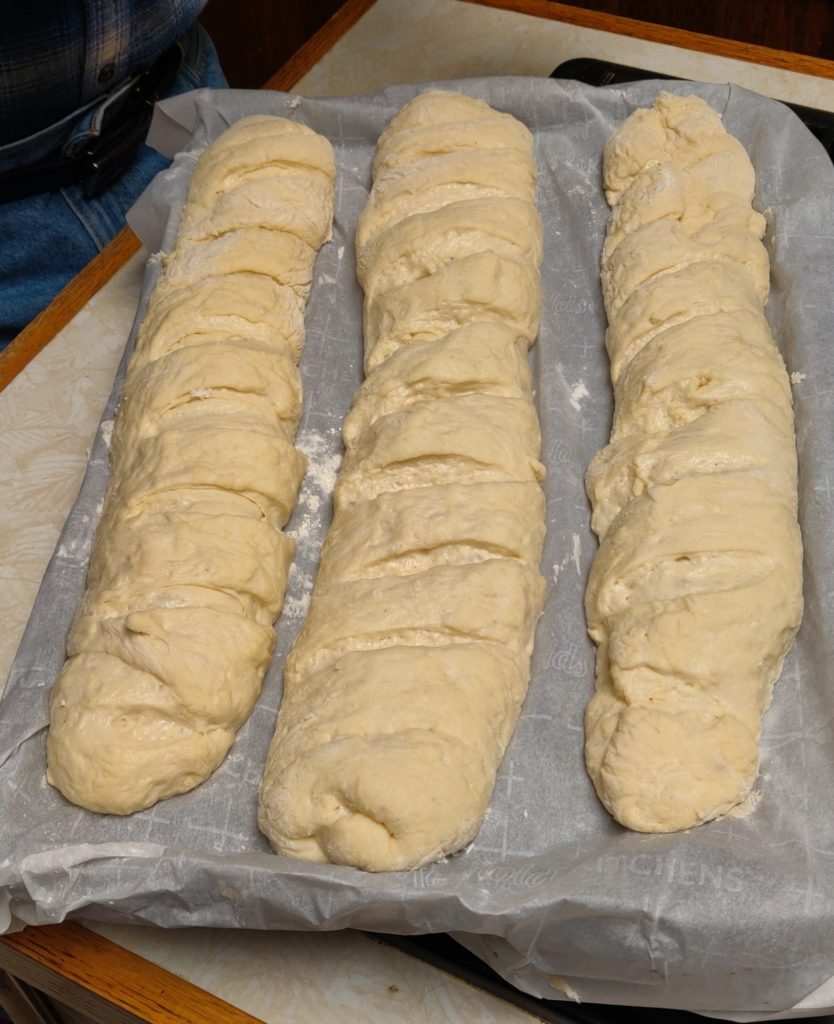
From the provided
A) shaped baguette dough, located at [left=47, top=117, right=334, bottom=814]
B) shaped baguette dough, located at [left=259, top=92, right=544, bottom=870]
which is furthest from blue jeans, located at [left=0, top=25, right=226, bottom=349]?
shaped baguette dough, located at [left=259, top=92, right=544, bottom=870]

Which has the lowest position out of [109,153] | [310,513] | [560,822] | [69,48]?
[560,822]

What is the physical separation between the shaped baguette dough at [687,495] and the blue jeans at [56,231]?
4.15 feet

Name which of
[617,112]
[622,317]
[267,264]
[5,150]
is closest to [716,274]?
[622,317]

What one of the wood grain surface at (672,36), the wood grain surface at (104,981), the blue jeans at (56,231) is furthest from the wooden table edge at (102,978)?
the wood grain surface at (672,36)

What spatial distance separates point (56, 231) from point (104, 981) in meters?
1.85

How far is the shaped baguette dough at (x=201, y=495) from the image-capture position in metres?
1.83

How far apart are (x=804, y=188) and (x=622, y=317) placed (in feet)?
1.88

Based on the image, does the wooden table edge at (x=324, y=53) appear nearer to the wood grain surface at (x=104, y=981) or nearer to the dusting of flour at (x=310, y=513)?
the dusting of flour at (x=310, y=513)

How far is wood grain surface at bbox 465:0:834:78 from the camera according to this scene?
9.96ft

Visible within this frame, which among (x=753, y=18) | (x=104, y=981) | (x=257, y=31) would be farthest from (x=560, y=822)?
(x=257, y=31)

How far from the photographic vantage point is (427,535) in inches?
78.0

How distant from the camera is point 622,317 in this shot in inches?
93.4

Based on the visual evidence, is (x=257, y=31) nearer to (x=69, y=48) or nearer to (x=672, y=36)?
(x=672, y=36)

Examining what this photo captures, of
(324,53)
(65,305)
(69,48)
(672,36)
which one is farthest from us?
(324,53)
